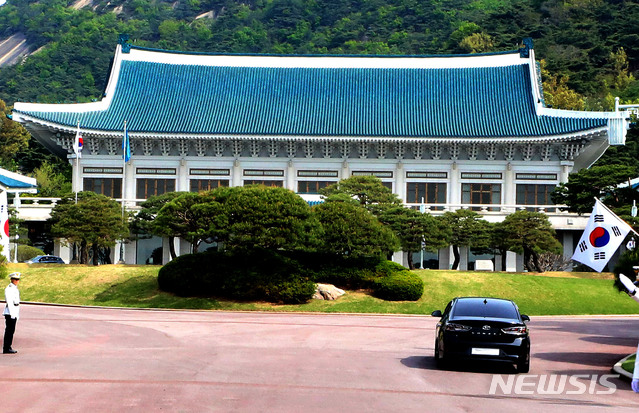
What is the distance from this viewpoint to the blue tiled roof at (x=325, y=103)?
53.7 m

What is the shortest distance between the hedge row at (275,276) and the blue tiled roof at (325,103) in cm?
1699

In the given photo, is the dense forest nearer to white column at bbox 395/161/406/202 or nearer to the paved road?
white column at bbox 395/161/406/202

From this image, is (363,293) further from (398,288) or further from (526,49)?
(526,49)

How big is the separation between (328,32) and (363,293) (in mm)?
98298

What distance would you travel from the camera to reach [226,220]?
119 ft

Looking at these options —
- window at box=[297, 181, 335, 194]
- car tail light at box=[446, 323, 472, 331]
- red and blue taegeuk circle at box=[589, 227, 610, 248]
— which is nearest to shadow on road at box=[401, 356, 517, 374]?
car tail light at box=[446, 323, 472, 331]

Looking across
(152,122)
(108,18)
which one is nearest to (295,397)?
(152,122)

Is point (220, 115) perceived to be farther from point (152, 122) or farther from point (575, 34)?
point (575, 34)

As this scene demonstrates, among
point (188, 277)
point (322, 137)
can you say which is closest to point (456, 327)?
point (188, 277)

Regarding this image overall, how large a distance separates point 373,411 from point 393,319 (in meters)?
19.7

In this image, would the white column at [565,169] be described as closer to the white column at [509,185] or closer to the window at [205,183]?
the white column at [509,185]

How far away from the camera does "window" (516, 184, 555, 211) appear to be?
55531mm

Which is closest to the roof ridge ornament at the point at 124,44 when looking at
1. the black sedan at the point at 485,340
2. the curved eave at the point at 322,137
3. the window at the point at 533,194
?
the curved eave at the point at 322,137

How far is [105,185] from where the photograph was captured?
183ft
